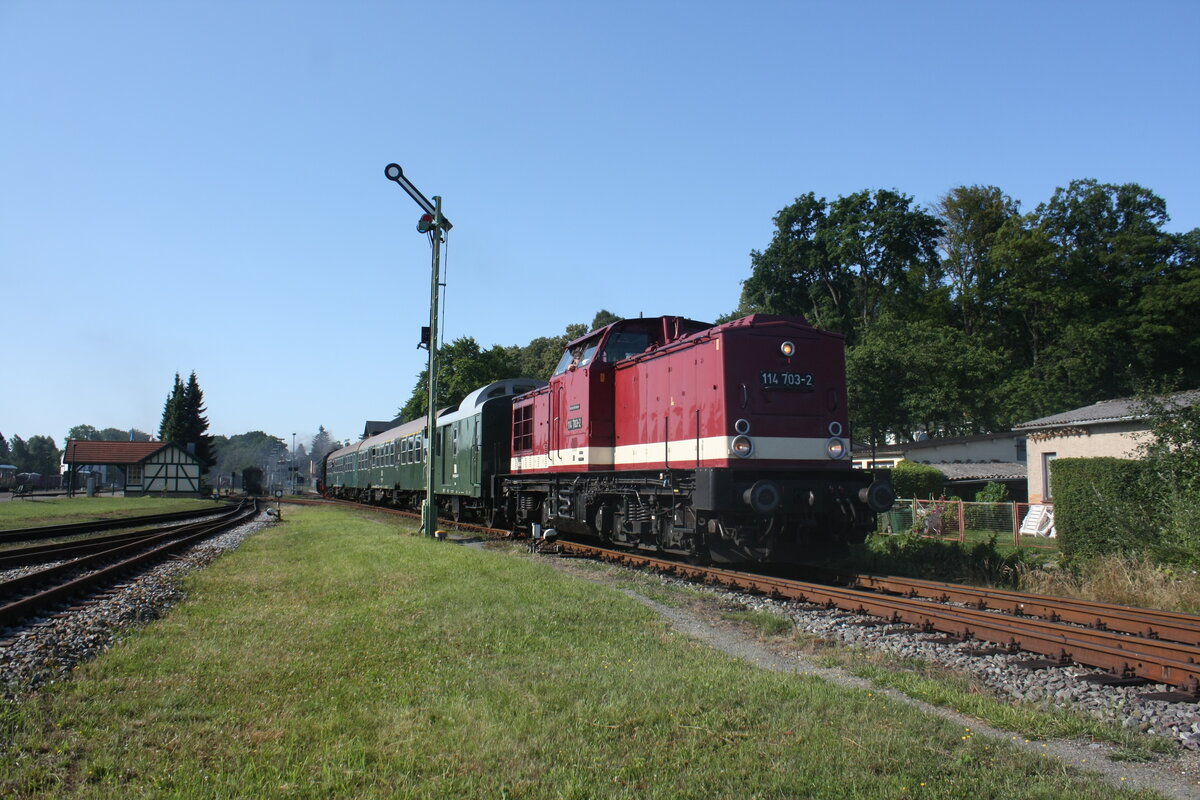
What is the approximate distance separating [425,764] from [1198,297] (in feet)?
163

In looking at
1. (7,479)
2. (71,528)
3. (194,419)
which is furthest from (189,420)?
(71,528)

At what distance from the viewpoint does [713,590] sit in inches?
412

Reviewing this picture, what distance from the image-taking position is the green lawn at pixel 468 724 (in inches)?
154

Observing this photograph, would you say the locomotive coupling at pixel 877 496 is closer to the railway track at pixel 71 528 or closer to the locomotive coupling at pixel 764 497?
the locomotive coupling at pixel 764 497

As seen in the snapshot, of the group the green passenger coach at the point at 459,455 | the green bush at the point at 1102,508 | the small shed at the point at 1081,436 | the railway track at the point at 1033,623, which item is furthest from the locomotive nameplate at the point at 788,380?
the small shed at the point at 1081,436

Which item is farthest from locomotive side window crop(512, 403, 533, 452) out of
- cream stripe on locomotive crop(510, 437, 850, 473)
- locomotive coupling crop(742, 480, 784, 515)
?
locomotive coupling crop(742, 480, 784, 515)

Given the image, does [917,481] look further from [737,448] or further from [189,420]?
[189,420]

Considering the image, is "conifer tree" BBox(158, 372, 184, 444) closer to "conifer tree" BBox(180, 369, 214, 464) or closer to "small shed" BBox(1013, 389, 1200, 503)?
"conifer tree" BBox(180, 369, 214, 464)

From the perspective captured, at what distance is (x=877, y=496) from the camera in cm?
1038

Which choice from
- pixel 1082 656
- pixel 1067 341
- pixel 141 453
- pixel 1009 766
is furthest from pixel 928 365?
pixel 141 453

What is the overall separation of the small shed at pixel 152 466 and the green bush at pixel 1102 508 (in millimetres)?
59228

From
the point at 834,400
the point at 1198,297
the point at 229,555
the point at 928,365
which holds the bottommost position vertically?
the point at 229,555

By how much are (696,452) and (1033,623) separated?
15.4ft

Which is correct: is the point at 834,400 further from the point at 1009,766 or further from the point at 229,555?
the point at 229,555
